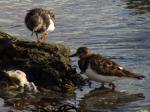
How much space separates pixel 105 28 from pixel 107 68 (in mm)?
5695

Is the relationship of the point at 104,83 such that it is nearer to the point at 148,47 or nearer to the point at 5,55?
the point at 5,55

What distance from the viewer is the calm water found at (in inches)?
510

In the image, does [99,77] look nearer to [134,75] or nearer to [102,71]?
[102,71]

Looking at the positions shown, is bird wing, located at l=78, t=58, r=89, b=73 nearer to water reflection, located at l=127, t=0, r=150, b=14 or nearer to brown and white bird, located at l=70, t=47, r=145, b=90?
brown and white bird, located at l=70, t=47, r=145, b=90

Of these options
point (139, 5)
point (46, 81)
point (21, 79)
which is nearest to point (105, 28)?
point (139, 5)

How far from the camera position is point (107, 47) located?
49.0 ft

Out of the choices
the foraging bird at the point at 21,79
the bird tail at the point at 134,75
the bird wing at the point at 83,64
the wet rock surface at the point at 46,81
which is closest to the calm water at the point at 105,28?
the bird tail at the point at 134,75

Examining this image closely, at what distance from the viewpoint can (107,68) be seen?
38.7 feet

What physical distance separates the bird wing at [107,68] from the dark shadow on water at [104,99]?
366mm

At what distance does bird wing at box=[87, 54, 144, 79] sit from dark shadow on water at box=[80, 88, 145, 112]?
0.37m

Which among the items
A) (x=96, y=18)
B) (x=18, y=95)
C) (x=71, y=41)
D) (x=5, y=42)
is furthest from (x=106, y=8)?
(x=18, y=95)

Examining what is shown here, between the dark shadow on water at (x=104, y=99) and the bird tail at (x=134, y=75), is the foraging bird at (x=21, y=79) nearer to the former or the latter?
the dark shadow on water at (x=104, y=99)

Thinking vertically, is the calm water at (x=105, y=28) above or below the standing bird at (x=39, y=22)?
below

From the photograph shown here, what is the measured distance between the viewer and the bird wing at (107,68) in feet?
38.0
